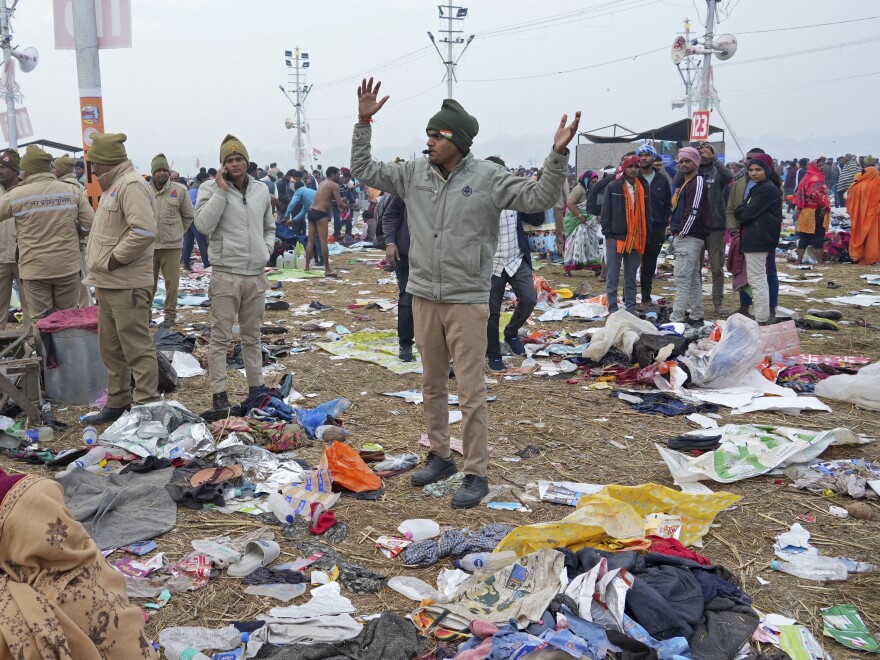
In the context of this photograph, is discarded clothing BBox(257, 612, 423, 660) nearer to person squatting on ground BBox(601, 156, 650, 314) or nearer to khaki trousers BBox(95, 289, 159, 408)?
khaki trousers BBox(95, 289, 159, 408)

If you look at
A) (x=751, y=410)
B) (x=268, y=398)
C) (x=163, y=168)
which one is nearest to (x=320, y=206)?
(x=163, y=168)

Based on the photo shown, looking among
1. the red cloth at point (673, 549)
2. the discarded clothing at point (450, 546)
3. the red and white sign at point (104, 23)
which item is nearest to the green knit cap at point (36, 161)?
the red and white sign at point (104, 23)

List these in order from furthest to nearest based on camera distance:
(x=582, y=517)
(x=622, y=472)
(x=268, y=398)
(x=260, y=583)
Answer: (x=268, y=398), (x=622, y=472), (x=582, y=517), (x=260, y=583)

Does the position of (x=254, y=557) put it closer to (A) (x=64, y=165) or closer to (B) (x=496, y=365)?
(B) (x=496, y=365)

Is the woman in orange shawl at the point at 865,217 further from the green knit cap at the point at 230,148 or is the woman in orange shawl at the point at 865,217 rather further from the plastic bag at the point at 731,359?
the green knit cap at the point at 230,148

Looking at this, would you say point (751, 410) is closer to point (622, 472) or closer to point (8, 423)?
point (622, 472)

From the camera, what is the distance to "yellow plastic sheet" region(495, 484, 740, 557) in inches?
151

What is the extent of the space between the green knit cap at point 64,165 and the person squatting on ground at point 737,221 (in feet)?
25.4

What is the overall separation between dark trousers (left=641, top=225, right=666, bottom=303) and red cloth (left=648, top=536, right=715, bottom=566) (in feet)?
23.6

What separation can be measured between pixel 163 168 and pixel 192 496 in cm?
604

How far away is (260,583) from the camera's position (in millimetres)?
3773

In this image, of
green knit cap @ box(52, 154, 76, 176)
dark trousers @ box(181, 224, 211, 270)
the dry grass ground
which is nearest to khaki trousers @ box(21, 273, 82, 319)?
the dry grass ground

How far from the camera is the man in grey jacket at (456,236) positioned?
452 cm

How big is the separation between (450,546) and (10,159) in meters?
6.40
